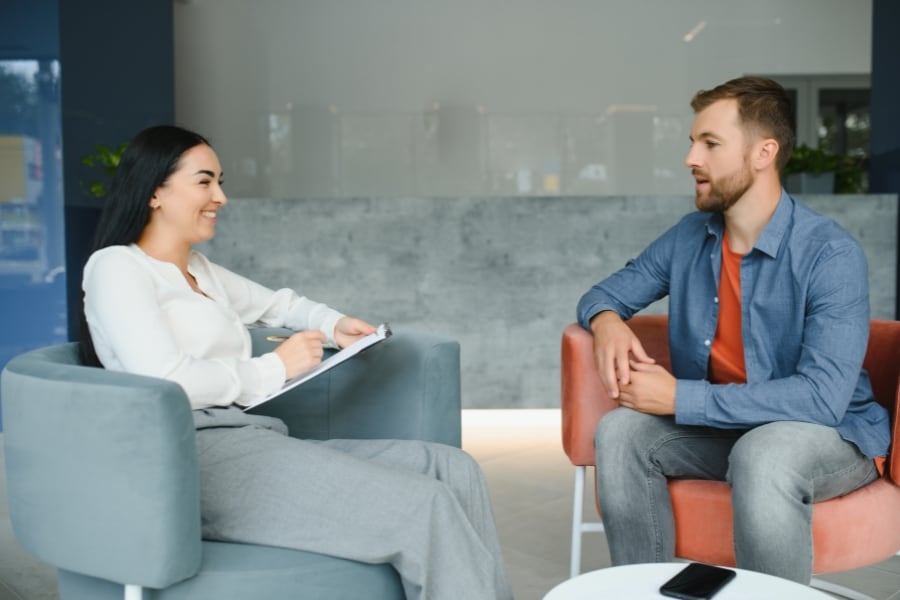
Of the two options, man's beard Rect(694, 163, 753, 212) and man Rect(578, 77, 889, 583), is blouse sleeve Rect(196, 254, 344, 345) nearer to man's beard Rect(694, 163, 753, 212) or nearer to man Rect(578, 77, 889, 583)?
man Rect(578, 77, 889, 583)

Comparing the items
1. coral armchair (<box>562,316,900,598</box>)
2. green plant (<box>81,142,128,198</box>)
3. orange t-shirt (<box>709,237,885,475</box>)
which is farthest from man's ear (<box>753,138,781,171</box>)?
green plant (<box>81,142,128,198</box>)

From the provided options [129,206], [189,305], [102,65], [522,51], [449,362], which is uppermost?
[522,51]

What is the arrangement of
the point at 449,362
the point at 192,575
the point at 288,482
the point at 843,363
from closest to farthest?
1. the point at 192,575
2. the point at 288,482
3. the point at 843,363
4. the point at 449,362

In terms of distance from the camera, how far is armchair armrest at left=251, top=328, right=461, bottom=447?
2.05m

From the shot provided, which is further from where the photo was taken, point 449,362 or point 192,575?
point 449,362

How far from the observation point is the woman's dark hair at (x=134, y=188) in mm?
1771

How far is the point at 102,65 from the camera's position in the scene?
4.89 metres

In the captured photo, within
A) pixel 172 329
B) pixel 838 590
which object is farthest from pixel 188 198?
pixel 838 590

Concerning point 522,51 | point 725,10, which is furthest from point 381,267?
point 725,10

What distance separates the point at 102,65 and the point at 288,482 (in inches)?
159

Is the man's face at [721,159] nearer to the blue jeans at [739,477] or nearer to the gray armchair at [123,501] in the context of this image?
the blue jeans at [739,477]

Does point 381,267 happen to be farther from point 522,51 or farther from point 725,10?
point 725,10

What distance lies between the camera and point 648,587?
1.26 meters

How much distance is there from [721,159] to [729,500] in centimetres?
74
